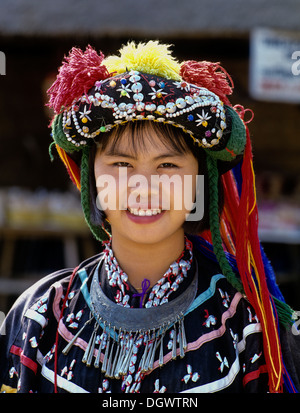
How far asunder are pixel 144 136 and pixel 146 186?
146 millimetres

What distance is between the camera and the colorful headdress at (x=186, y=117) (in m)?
1.59

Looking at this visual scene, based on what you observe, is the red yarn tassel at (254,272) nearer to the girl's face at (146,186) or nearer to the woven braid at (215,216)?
the woven braid at (215,216)

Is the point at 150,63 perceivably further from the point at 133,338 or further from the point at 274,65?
the point at 274,65

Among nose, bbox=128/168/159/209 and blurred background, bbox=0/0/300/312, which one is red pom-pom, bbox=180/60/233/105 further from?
blurred background, bbox=0/0/300/312

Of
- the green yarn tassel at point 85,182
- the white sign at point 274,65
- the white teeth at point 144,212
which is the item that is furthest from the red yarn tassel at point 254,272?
the white sign at point 274,65

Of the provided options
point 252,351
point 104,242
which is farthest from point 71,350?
point 252,351

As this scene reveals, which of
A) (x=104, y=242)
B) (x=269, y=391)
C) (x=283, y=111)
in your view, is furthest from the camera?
(x=283, y=111)

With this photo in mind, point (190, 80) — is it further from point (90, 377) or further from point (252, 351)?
point (90, 377)

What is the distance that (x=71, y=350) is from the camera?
5.54 feet

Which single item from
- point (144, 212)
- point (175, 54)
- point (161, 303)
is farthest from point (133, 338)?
point (175, 54)

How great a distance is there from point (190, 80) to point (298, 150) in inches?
188

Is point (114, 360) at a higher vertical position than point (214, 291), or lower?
lower

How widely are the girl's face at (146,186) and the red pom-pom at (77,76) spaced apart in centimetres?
18

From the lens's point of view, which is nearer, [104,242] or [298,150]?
[104,242]
